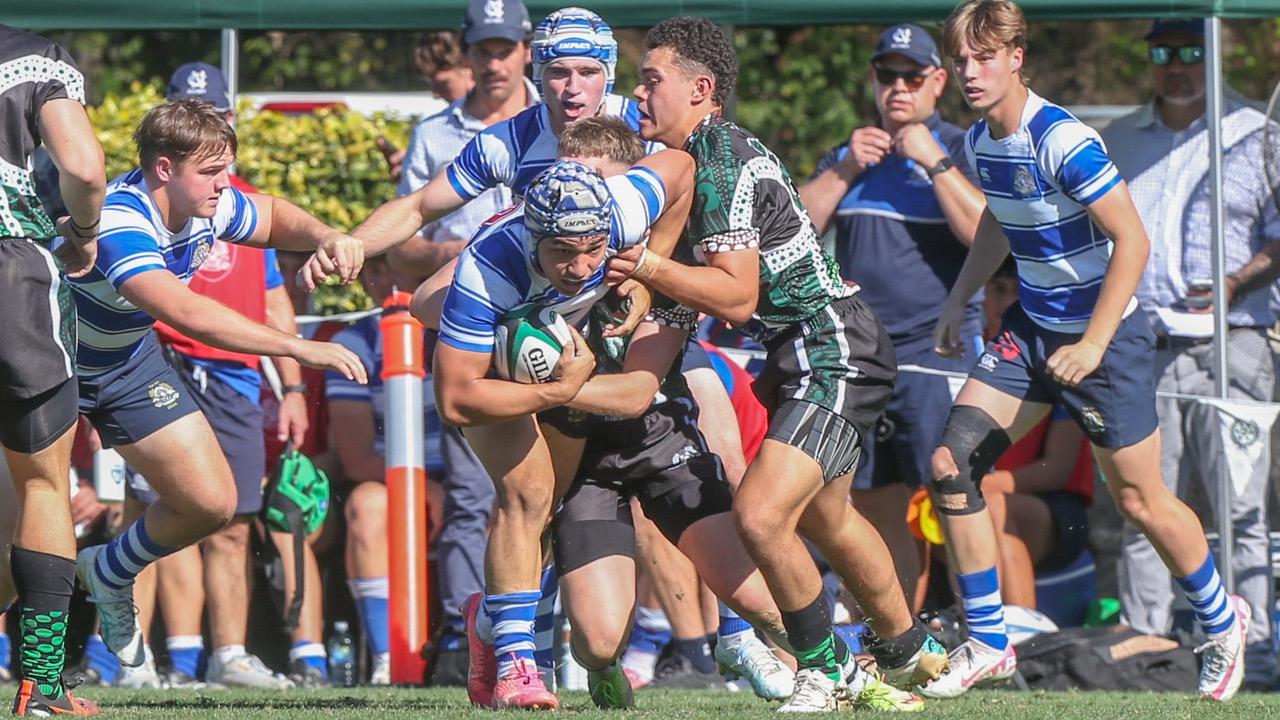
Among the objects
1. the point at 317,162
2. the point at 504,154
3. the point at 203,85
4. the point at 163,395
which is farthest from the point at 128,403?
the point at 317,162

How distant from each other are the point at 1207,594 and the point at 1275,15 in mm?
2501

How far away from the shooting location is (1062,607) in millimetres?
7312

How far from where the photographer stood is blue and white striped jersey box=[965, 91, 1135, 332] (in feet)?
19.1

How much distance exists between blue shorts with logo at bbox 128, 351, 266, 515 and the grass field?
88 cm

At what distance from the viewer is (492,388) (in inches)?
191

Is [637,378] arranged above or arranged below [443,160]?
below

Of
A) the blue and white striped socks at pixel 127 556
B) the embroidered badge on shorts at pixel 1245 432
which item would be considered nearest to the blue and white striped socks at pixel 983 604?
the embroidered badge on shorts at pixel 1245 432

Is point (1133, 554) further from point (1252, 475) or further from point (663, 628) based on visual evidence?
point (663, 628)

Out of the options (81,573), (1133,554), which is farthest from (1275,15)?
(81,573)

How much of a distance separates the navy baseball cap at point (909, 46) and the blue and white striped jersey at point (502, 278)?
256 cm

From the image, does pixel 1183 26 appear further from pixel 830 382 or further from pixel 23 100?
pixel 23 100

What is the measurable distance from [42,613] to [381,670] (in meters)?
2.30

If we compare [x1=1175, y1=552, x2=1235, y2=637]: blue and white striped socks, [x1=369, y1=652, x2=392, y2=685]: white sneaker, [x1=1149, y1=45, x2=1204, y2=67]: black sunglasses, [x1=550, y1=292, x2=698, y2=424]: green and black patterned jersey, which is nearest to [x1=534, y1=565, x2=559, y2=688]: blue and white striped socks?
[x1=550, y1=292, x2=698, y2=424]: green and black patterned jersey

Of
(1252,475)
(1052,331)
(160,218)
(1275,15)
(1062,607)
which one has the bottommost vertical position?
(1062,607)
